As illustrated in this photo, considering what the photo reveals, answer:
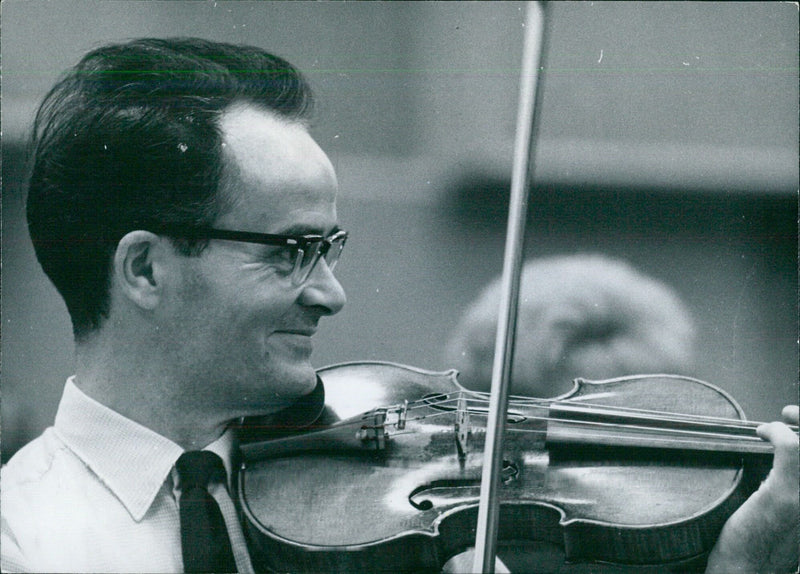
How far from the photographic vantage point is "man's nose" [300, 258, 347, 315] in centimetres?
169

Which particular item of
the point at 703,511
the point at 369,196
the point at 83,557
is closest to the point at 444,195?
the point at 369,196

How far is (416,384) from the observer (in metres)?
1.69

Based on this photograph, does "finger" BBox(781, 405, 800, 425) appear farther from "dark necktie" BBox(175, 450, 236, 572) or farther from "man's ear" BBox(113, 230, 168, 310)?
"man's ear" BBox(113, 230, 168, 310)

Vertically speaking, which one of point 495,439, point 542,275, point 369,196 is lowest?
point 495,439

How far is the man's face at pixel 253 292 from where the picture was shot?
5.40 feet

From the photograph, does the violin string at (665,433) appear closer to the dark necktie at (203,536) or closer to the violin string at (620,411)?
the violin string at (620,411)

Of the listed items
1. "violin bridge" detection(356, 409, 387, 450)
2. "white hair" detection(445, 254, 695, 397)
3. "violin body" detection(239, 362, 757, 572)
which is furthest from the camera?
"white hair" detection(445, 254, 695, 397)

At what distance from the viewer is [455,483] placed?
158 centimetres

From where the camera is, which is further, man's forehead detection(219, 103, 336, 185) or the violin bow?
man's forehead detection(219, 103, 336, 185)

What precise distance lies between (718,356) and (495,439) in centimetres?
54

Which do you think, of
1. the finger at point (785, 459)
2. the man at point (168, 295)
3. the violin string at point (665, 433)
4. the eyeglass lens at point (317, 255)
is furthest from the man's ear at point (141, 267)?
the finger at point (785, 459)

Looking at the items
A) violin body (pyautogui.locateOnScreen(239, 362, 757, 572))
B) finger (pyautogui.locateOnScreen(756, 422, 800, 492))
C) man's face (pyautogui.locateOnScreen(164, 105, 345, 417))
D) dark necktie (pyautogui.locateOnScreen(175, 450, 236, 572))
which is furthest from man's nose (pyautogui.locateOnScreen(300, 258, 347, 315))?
finger (pyautogui.locateOnScreen(756, 422, 800, 492))

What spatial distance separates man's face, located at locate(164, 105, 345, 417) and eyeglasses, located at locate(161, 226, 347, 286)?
10mm

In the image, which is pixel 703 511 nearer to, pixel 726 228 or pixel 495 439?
pixel 495 439
